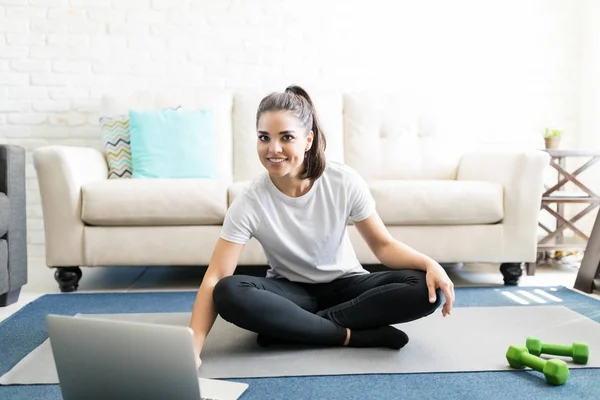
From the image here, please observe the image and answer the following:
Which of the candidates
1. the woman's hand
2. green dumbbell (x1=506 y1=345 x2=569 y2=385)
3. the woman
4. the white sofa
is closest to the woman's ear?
the woman

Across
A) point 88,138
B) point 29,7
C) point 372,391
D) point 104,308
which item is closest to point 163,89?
point 88,138

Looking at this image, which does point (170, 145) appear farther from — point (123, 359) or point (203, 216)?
point (123, 359)

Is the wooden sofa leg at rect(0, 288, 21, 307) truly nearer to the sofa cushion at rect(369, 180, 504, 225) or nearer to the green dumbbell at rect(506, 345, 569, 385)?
the sofa cushion at rect(369, 180, 504, 225)

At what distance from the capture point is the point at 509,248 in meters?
2.51

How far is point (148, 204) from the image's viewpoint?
7.98ft

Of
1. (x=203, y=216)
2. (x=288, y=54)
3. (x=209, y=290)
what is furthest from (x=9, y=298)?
(x=288, y=54)

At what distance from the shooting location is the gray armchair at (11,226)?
2158 mm

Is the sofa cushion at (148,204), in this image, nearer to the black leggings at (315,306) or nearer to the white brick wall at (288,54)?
the black leggings at (315,306)

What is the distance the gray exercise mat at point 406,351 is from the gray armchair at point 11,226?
0.52 m

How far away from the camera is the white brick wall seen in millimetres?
3328

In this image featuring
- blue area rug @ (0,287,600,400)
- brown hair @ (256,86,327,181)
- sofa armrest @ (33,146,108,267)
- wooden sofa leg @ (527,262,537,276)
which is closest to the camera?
blue area rug @ (0,287,600,400)

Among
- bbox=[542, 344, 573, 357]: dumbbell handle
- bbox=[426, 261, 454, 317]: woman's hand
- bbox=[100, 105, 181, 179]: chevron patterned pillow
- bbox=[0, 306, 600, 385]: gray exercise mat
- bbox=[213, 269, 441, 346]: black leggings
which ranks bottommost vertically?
bbox=[0, 306, 600, 385]: gray exercise mat

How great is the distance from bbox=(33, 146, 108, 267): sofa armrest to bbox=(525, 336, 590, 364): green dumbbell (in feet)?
5.75

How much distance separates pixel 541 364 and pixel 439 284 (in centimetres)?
29
